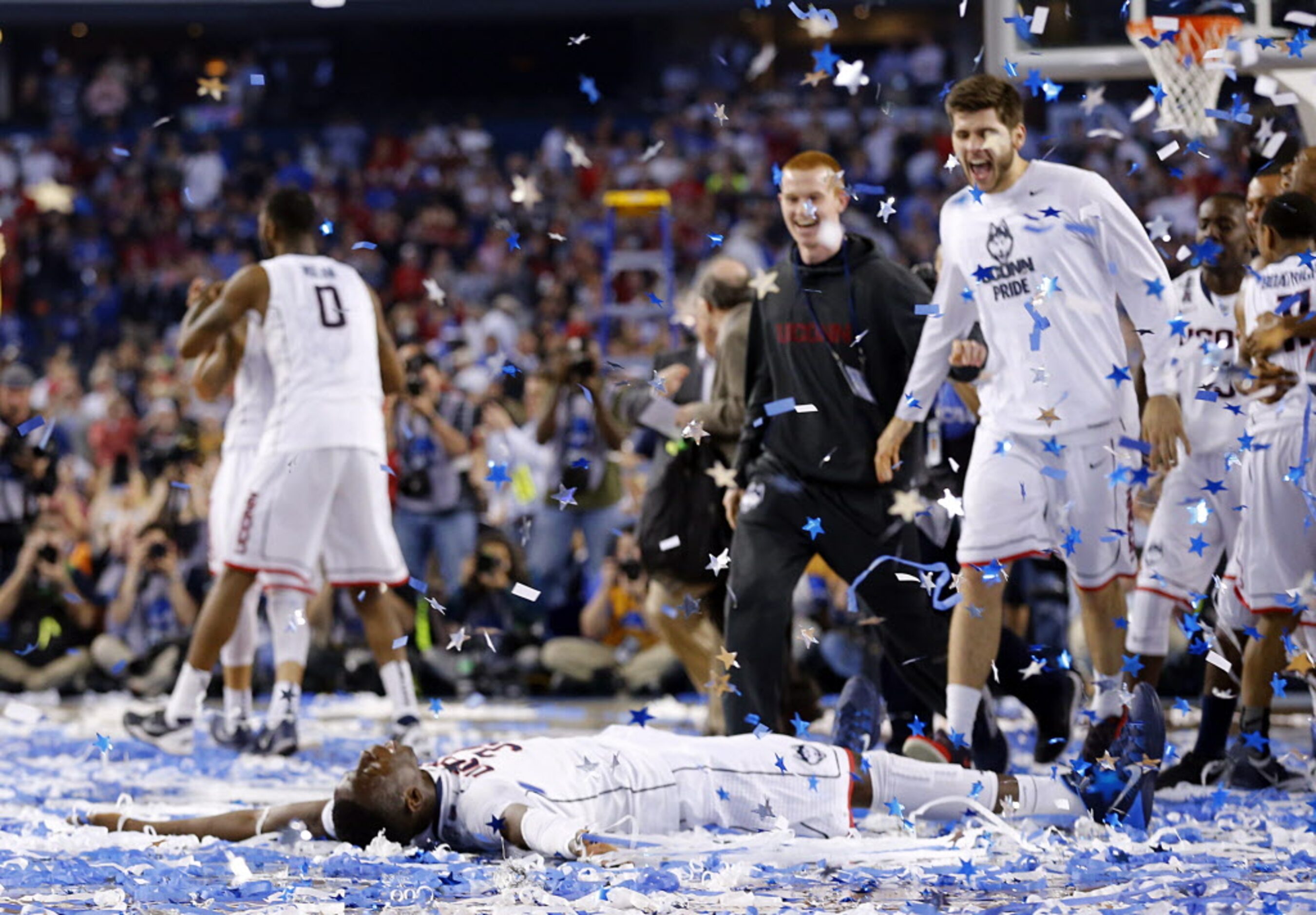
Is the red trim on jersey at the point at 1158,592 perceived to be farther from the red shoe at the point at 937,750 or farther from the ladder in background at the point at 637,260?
the ladder in background at the point at 637,260

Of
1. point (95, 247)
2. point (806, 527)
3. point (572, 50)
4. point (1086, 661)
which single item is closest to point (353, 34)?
point (572, 50)

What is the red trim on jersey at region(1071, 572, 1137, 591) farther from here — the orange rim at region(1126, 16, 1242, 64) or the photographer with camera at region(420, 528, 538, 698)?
the photographer with camera at region(420, 528, 538, 698)

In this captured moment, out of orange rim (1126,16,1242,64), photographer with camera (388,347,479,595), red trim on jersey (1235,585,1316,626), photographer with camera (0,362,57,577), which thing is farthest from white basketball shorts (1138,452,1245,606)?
photographer with camera (0,362,57,577)

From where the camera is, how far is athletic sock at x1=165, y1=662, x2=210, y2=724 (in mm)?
7273

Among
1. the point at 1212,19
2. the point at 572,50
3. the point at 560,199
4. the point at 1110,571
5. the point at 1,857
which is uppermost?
the point at 572,50

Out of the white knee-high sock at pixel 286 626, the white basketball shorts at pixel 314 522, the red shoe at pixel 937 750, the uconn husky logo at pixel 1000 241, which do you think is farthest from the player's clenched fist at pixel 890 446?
the white knee-high sock at pixel 286 626

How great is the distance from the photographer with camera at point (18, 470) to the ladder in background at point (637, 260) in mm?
6021

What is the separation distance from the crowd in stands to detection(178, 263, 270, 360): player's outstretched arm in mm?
615

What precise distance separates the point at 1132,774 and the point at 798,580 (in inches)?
58.7

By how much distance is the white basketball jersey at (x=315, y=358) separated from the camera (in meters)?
7.26

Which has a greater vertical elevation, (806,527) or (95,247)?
(95,247)

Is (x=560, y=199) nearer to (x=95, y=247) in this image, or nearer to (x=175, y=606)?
(x=95, y=247)

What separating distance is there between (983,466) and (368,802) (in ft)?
6.95

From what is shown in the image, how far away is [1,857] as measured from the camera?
16.7 ft
